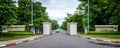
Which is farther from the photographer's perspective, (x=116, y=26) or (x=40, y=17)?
(x=40, y=17)

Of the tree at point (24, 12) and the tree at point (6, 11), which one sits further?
the tree at point (24, 12)

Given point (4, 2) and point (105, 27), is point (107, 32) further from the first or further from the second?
point (4, 2)

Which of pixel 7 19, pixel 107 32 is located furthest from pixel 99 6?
pixel 7 19

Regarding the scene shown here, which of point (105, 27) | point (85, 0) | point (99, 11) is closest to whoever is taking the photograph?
point (105, 27)

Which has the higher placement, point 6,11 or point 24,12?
point 24,12

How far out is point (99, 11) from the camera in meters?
73.9

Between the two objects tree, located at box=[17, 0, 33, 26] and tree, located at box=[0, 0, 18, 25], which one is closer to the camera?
tree, located at box=[0, 0, 18, 25]

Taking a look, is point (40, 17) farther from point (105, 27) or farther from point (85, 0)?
point (105, 27)

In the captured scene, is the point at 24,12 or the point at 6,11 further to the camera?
the point at 24,12

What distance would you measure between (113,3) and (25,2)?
41957 mm

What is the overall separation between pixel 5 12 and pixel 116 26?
99.9 ft

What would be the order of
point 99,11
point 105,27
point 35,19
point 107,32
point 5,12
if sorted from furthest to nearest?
point 35,19
point 99,11
point 105,27
point 107,32
point 5,12

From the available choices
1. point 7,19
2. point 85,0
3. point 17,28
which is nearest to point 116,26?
point 85,0

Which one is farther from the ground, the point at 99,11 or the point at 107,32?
the point at 99,11
